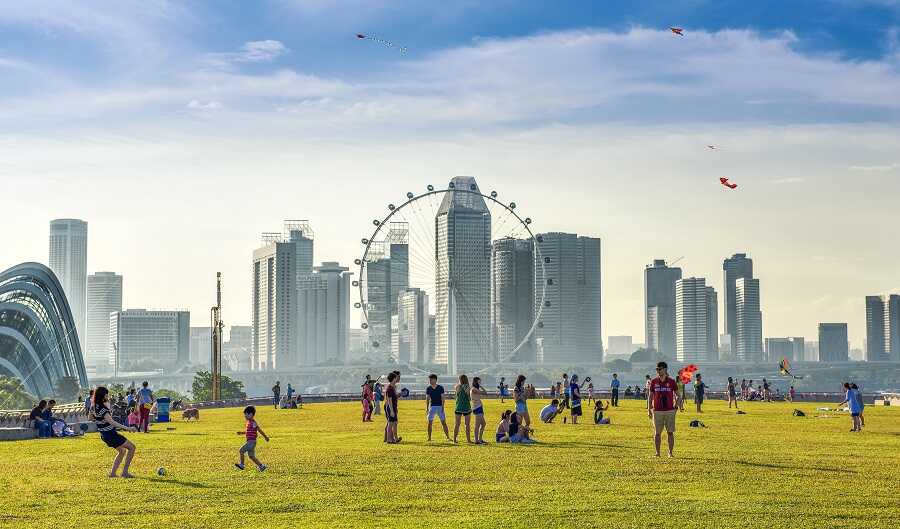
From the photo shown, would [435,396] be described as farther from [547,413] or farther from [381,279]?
[381,279]

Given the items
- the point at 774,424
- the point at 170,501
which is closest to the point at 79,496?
the point at 170,501

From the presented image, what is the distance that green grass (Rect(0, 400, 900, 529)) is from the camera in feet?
61.9

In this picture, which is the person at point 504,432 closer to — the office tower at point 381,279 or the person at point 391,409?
the person at point 391,409

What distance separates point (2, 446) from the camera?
35.8 metres

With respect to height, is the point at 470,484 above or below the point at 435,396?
below

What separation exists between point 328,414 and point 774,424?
77.4 ft

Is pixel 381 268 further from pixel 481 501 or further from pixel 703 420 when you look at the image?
pixel 481 501

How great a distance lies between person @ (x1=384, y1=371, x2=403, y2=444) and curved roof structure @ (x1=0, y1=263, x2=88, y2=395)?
116 m

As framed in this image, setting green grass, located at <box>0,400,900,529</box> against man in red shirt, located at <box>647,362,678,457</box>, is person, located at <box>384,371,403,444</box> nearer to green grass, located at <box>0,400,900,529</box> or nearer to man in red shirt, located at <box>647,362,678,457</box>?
green grass, located at <box>0,400,900,529</box>

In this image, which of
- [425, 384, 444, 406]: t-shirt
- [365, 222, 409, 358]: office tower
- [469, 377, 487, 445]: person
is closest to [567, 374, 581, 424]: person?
[469, 377, 487, 445]: person

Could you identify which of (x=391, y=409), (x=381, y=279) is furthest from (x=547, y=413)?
(x=381, y=279)

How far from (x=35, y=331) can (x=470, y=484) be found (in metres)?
137

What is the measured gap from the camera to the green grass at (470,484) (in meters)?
18.9

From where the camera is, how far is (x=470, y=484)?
23016mm
